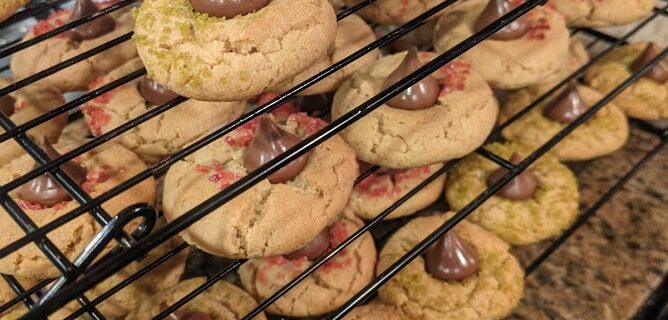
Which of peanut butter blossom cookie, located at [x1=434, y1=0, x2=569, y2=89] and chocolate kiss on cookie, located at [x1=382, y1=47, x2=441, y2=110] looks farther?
peanut butter blossom cookie, located at [x1=434, y1=0, x2=569, y2=89]

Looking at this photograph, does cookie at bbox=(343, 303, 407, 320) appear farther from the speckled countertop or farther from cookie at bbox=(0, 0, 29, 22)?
cookie at bbox=(0, 0, 29, 22)

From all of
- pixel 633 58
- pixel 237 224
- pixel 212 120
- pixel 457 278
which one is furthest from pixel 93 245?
pixel 633 58

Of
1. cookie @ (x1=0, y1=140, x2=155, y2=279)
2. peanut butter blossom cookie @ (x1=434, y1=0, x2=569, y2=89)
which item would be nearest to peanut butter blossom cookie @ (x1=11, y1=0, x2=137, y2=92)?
cookie @ (x1=0, y1=140, x2=155, y2=279)

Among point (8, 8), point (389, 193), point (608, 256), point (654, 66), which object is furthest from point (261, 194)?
point (654, 66)

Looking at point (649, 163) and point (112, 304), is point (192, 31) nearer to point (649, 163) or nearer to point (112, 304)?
point (112, 304)

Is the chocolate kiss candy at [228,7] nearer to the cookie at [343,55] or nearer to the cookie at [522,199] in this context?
the cookie at [343,55]

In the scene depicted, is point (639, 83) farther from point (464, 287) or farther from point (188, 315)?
point (188, 315)
